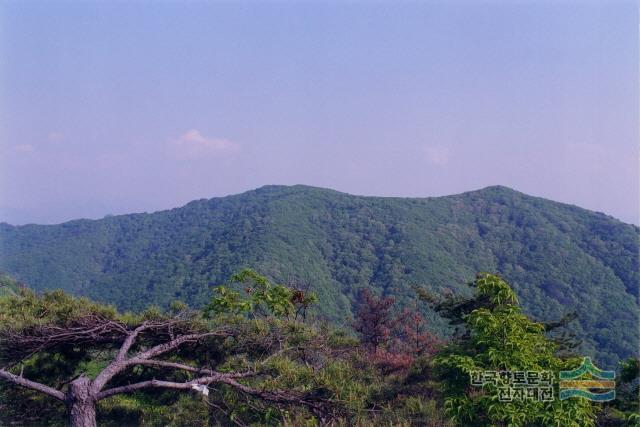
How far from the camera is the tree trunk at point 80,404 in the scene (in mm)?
4832

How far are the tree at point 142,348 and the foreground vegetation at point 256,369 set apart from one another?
0.02 meters

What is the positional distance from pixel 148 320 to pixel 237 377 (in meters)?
1.64

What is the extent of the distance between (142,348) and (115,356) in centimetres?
50

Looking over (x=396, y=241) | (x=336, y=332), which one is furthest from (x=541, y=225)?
(x=336, y=332)

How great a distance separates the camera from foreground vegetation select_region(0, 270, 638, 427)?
191 inches

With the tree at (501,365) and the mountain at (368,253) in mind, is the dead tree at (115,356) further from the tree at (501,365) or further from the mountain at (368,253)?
the mountain at (368,253)

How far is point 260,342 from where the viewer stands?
650 cm

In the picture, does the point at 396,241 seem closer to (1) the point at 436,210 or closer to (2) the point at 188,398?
(1) the point at 436,210
